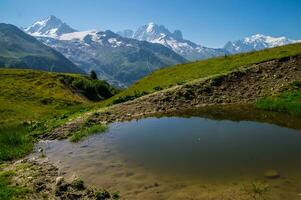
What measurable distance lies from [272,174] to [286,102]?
71.1 feet

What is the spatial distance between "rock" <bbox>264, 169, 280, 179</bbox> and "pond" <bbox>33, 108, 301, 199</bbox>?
0.83 ft

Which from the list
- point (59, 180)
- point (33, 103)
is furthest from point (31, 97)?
point (59, 180)

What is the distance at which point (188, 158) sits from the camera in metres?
23.7

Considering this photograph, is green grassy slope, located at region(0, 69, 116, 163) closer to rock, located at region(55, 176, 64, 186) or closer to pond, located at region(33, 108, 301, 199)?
pond, located at region(33, 108, 301, 199)

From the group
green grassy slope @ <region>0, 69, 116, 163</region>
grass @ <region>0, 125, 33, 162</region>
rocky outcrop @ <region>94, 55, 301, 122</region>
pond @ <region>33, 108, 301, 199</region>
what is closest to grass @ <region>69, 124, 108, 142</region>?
pond @ <region>33, 108, 301, 199</region>

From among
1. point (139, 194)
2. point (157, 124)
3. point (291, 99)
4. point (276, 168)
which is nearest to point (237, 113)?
point (291, 99)

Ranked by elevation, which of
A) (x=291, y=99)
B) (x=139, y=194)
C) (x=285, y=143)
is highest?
(x=291, y=99)

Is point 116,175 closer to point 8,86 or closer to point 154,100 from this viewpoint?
point 154,100

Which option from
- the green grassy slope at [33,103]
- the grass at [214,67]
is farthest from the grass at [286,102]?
the green grassy slope at [33,103]

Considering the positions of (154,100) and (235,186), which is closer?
(235,186)

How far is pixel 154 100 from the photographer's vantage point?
46.0m

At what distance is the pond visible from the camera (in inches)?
738

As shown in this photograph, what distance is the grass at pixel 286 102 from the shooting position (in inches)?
1455

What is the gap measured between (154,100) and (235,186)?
28165mm
